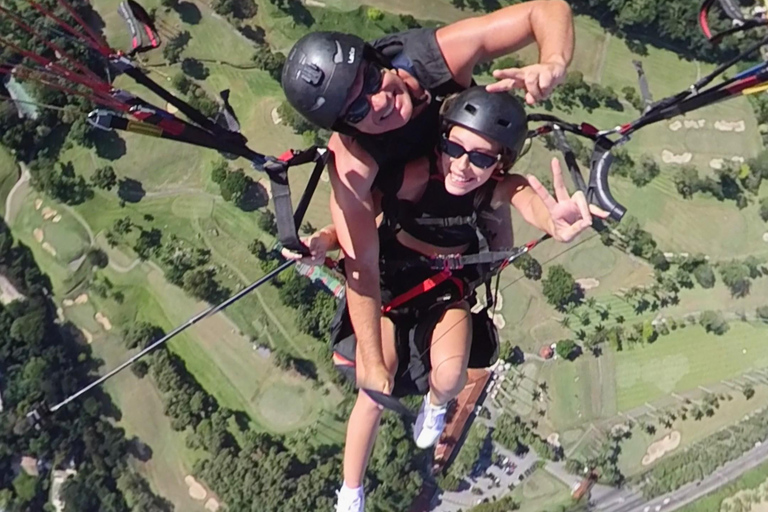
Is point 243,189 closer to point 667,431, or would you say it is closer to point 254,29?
point 254,29

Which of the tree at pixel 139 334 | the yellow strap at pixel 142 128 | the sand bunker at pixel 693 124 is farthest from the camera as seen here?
the sand bunker at pixel 693 124

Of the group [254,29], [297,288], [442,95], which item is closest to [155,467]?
[297,288]

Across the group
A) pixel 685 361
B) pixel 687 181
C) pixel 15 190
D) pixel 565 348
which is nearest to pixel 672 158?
pixel 687 181

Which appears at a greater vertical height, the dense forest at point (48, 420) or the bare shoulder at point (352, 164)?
the bare shoulder at point (352, 164)

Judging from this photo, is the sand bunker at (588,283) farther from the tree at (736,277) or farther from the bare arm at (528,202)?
the bare arm at (528,202)

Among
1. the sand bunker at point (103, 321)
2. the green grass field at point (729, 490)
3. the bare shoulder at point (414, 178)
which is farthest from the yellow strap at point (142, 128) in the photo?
the green grass field at point (729, 490)
